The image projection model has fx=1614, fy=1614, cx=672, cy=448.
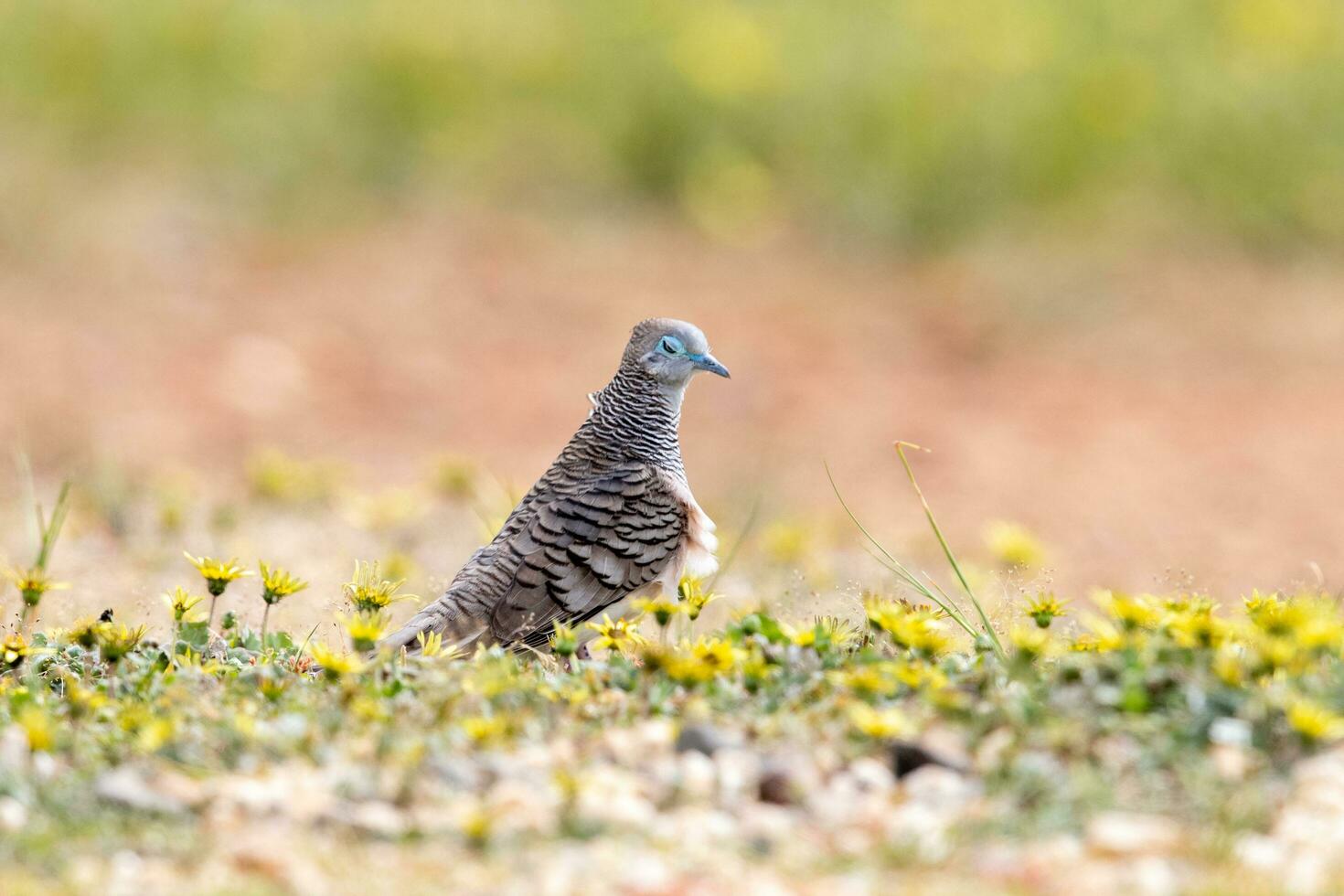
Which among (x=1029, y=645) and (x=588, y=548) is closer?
(x=1029, y=645)

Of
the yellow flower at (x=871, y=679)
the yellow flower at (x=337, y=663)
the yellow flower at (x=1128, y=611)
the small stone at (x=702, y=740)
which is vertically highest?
the yellow flower at (x=1128, y=611)

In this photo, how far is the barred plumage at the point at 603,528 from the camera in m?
4.43

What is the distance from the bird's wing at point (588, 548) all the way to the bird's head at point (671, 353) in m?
0.33

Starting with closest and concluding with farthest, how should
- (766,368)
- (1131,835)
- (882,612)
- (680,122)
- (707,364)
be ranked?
1. (1131,835)
2. (882,612)
3. (707,364)
4. (766,368)
5. (680,122)

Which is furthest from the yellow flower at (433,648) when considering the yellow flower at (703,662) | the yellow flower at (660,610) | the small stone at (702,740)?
the small stone at (702,740)

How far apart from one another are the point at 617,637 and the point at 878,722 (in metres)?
0.94

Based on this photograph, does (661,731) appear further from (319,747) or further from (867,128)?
(867,128)

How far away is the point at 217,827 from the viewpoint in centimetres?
280

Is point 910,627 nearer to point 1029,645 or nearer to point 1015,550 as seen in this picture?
point 1029,645

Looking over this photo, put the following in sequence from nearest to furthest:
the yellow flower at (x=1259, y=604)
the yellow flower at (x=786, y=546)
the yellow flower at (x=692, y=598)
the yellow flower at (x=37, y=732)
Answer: the yellow flower at (x=37, y=732) → the yellow flower at (x=1259, y=604) → the yellow flower at (x=692, y=598) → the yellow flower at (x=786, y=546)

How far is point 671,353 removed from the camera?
497 cm

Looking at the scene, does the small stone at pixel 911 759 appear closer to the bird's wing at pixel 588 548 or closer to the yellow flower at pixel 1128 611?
the yellow flower at pixel 1128 611

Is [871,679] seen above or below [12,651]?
above

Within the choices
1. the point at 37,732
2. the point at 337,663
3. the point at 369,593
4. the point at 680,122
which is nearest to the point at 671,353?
the point at 369,593
